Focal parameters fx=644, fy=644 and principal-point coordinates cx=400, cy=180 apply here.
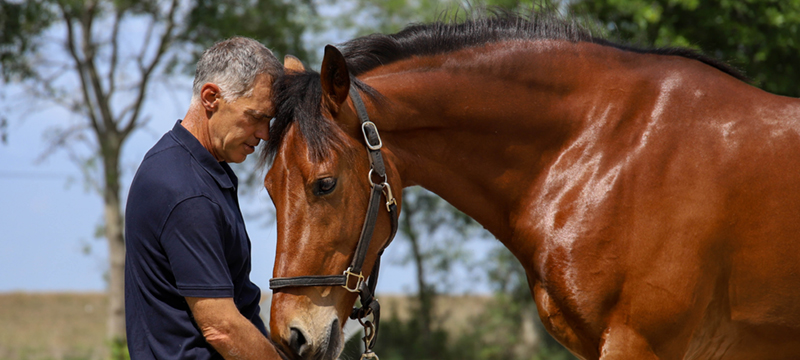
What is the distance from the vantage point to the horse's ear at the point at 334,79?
2537 millimetres

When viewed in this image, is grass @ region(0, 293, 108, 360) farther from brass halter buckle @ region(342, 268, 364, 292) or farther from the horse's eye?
the horse's eye

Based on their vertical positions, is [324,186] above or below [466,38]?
below

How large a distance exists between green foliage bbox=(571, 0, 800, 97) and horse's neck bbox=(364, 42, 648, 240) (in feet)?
15.3

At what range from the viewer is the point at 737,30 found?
7.29 metres

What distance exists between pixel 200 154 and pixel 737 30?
689cm

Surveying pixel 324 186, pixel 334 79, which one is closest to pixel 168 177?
pixel 324 186

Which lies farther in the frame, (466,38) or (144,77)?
(144,77)

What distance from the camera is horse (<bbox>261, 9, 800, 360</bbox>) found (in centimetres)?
249

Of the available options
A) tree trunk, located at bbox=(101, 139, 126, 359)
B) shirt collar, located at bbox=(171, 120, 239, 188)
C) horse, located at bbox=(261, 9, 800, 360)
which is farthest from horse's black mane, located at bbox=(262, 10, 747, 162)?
tree trunk, located at bbox=(101, 139, 126, 359)

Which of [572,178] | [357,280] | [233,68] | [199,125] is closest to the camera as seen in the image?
[233,68]

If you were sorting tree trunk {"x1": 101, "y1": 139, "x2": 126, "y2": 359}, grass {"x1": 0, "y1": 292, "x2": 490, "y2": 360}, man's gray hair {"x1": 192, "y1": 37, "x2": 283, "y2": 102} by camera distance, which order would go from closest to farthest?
man's gray hair {"x1": 192, "y1": 37, "x2": 283, "y2": 102}, tree trunk {"x1": 101, "y1": 139, "x2": 126, "y2": 359}, grass {"x1": 0, "y1": 292, "x2": 490, "y2": 360}

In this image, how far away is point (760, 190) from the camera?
2574 mm

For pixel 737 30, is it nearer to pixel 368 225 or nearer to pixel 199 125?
pixel 368 225

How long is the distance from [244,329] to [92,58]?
13.2 m
